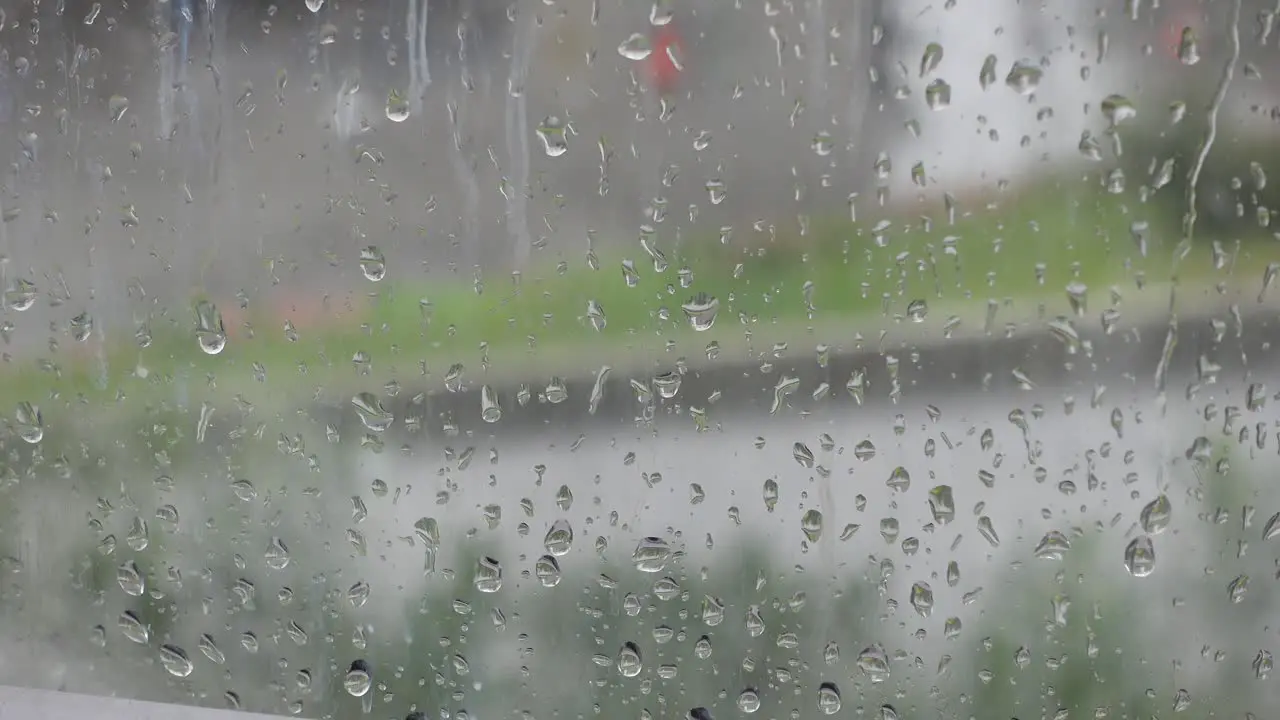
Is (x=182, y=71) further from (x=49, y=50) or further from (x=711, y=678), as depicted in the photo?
(x=711, y=678)

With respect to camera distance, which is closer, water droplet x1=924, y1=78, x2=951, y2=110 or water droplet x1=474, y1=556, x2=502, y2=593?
water droplet x1=924, y1=78, x2=951, y2=110

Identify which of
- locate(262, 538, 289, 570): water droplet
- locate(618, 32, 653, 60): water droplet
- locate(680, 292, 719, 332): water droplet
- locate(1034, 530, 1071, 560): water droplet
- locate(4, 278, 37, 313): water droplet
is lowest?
locate(262, 538, 289, 570): water droplet

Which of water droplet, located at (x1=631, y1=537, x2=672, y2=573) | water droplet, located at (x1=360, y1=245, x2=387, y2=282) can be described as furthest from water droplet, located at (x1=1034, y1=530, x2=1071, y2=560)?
water droplet, located at (x1=360, y1=245, x2=387, y2=282)

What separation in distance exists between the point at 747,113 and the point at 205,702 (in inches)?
32.3

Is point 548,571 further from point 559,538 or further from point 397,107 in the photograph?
point 397,107

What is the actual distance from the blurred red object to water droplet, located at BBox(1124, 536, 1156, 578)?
53 centimetres

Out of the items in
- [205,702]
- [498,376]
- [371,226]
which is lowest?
[205,702]

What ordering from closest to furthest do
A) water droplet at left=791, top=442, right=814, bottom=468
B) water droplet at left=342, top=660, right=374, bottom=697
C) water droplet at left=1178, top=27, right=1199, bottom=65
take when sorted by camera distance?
water droplet at left=1178, top=27, right=1199, bottom=65 < water droplet at left=791, top=442, right=814, bottom=468 < water droplet at left=342, top=660, right=374, bottom=697

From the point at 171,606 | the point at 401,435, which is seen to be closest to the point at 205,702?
the point at 171,606

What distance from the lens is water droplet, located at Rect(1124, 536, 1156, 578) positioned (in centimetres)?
73

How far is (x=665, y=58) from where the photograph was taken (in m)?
0.77

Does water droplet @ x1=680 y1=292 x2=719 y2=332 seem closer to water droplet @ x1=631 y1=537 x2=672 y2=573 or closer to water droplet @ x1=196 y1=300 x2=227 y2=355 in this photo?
water droplet @ x1=631 y1=537 x2=672 y2=573

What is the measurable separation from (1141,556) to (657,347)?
0.43 meters

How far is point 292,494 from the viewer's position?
89 centimetres
